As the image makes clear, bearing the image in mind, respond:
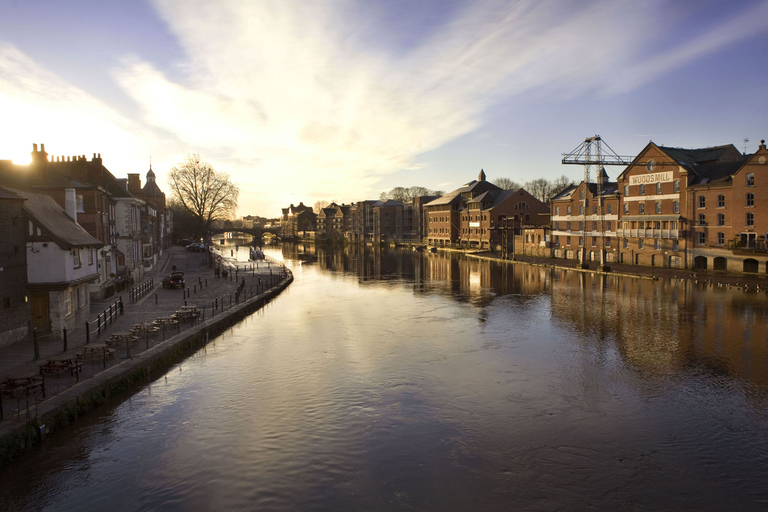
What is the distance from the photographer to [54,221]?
938 inches

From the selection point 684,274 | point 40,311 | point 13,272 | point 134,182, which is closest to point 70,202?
point 40,311

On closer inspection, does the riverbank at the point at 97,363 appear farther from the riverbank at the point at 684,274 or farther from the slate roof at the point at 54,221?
the riverbank at the point at 684,274

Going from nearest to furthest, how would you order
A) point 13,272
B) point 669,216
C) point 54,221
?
point 13,272, point 54,221, point 669,216

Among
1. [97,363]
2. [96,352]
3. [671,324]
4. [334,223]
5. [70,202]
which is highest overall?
[334,223]

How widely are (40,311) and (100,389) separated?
8.35 meters

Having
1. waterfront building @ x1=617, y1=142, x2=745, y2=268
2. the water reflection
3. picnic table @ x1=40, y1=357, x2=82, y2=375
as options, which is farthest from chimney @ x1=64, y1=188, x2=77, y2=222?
waterfront building @ x1=617, y1=142, x2=745, y2=268

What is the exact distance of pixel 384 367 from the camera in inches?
776

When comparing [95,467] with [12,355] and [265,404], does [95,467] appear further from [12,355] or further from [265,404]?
[12,355]

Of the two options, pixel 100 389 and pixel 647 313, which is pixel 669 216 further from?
pixel 100 389

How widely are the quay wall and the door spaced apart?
5022 millimetres

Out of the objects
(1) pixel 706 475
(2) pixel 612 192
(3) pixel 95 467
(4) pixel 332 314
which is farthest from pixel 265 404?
(2) pixel 612 192

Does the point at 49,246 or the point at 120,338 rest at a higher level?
the point at 49,246

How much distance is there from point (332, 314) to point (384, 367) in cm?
1285

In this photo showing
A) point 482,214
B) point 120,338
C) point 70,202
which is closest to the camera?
point 120,338
